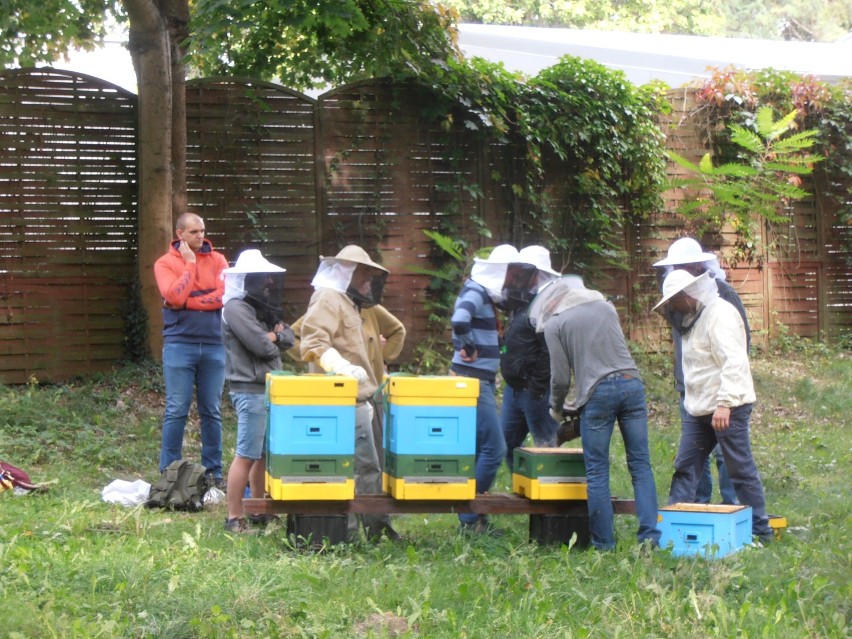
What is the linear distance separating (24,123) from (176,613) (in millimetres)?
7380

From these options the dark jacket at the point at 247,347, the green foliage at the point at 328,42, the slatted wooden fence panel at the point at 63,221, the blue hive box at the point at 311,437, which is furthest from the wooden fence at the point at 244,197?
the blue hive box at the point at 311,437

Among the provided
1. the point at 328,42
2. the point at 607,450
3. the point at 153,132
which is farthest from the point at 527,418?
the point at 328,42

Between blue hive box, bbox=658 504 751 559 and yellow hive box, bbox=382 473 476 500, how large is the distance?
126 cm

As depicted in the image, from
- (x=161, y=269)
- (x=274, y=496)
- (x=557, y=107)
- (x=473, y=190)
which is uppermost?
(x=557, y=107)

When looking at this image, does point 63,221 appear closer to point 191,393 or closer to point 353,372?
point 191,393

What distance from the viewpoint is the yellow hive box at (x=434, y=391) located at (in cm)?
654

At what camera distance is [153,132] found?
1102 cm

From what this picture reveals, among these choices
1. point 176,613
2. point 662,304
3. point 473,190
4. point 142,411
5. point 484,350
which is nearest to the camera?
point 176,613

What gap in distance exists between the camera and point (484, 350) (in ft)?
26.2

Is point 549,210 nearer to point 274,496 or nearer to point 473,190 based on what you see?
point 473,190

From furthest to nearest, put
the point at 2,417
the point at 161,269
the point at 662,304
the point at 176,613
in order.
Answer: the point at 2,417 → the point at 161,269 → the point at 662,304 → the point at 176,613

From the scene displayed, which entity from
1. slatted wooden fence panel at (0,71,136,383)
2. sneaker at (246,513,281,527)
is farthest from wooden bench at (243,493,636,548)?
slatted wooden fence panel at (0,71,136,383)

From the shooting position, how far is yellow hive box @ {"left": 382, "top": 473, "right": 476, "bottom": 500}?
652cm

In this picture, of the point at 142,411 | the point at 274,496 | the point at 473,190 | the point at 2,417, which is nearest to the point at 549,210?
the point at 473,190
